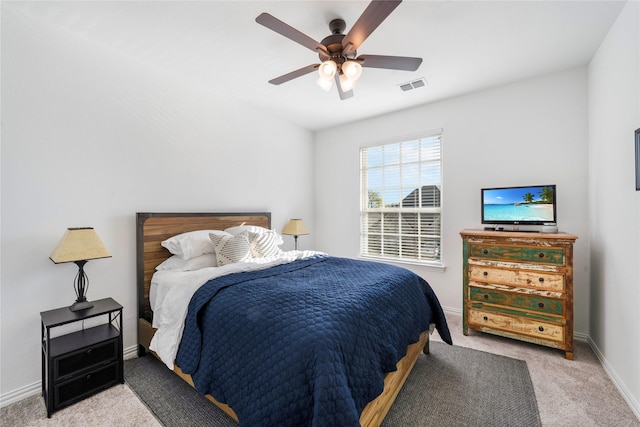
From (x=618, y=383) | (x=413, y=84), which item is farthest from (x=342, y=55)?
(x=618, y=383)

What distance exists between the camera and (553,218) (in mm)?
2746

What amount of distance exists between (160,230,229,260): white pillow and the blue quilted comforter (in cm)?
67

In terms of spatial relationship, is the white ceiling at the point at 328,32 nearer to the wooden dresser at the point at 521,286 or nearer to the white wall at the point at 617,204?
the white wall at the point at 617,204

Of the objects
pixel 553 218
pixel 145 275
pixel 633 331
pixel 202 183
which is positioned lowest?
pixel 633 331

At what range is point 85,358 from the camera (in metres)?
1.96

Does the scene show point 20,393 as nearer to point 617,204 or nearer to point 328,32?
point 328,32

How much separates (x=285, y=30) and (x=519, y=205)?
2740mm

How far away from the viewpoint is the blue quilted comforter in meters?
1.23

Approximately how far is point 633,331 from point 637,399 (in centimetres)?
41

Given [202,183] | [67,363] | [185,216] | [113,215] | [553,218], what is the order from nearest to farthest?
[67,363] < [113,215] < [553,218] < [185,216] < [202,183]

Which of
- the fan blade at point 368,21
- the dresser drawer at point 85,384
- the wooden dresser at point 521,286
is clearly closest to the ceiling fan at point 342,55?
the fan blade at point 368,21

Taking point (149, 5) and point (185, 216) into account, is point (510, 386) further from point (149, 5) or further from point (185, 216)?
point (149, 5)

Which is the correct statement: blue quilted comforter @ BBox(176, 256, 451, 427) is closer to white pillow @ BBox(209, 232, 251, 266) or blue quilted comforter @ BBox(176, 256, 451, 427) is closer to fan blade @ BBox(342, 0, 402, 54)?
white pillow @ BBox(209, 232, 251, 266)

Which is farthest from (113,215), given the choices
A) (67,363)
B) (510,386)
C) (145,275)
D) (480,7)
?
(510,386)
